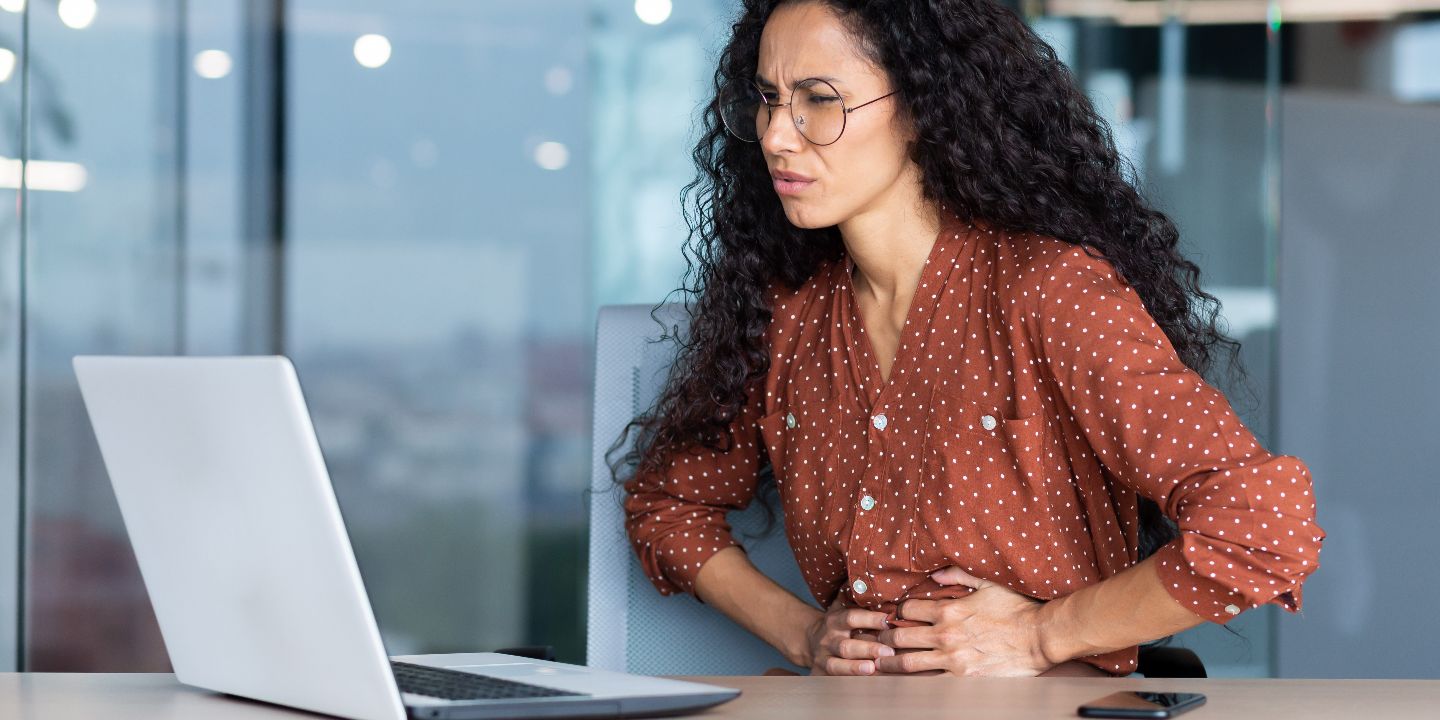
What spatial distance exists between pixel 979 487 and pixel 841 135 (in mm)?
427

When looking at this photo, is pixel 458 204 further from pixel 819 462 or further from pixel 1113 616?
pixel 1113 616

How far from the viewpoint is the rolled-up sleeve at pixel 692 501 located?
172cm

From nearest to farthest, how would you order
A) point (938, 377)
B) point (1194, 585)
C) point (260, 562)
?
point (260, 562) → point (1194, 585) → point (938, 377)

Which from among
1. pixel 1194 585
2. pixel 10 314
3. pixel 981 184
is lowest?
pixel 1194 585

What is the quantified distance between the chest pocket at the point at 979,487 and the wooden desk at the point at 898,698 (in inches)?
13.5

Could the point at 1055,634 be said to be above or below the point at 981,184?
below

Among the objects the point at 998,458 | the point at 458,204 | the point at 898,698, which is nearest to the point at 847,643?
the point at 998,458

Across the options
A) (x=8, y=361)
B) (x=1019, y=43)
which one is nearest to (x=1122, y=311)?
(x=1019, y=43)

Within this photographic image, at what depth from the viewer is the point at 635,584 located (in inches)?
69.4

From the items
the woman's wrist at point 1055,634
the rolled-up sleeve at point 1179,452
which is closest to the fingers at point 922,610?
the woman's wrist at point 1055,634

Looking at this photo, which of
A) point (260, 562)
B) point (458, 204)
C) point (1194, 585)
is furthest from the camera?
point (458, 204)

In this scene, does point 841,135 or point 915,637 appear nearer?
point 915,637

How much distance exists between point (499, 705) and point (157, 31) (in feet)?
9.29

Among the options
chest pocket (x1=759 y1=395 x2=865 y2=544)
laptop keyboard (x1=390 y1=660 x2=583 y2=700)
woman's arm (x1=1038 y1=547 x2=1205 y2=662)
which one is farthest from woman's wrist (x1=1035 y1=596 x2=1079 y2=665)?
laptop keyboard (x1=390 y1=660 x2=583 y2=700)
